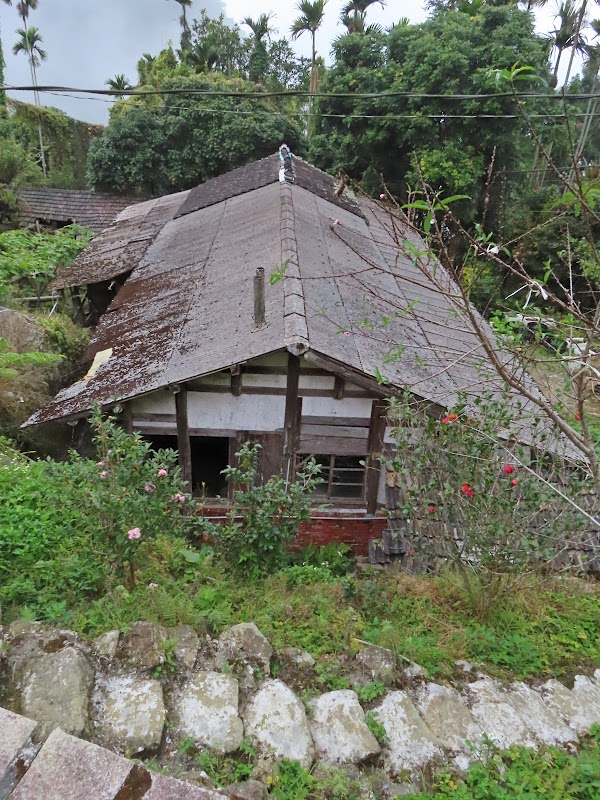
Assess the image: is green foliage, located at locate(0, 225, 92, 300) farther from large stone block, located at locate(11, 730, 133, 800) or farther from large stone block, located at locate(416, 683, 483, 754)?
large stone block, located at locate(416, 683, 483, 754)

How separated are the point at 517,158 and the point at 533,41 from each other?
124 inches

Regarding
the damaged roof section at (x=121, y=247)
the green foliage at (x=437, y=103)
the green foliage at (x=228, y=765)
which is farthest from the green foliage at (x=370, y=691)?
the green foliage at (x=437, y=103)

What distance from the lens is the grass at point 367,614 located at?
3.60m

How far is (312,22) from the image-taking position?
1001 inches

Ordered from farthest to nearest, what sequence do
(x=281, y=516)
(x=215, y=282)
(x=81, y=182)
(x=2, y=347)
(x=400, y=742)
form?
(x=81, y=182) < (x=215, y=282) < (x=2, y=347) < (x=281, y=516) < (x=400, y=742)

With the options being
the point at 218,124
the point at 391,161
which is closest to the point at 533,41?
the point at 391,161

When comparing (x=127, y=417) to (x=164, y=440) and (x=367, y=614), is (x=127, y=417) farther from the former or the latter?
(x=367, y=614)

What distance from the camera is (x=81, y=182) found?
25.3 m

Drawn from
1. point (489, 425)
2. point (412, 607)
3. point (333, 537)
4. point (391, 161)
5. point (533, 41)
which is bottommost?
point (333, 537)

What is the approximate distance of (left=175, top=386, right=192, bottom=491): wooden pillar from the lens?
6.83 metres

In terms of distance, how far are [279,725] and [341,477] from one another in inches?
183

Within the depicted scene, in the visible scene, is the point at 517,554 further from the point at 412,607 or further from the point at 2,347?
the point at 2,347

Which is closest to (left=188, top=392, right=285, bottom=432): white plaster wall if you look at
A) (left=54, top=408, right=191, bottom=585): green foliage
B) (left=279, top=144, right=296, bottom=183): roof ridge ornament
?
(left=54, top=408, right=191, bottom=585): green foliage

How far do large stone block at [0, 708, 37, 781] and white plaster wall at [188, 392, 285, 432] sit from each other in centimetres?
494
